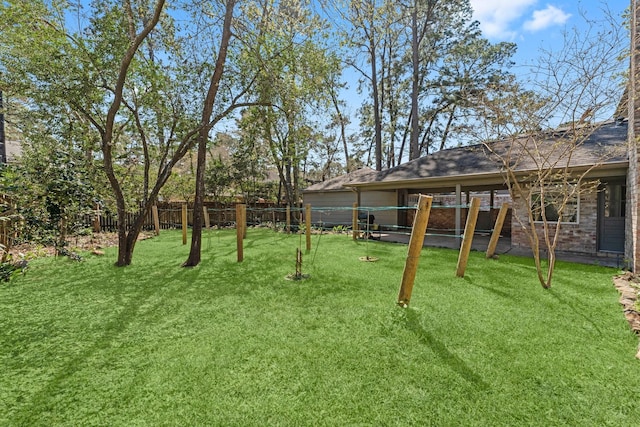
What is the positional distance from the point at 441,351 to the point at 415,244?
1178mm

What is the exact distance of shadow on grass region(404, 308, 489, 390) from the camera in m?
2.13

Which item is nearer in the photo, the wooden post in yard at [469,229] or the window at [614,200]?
the wooden post in yard at [469,229]

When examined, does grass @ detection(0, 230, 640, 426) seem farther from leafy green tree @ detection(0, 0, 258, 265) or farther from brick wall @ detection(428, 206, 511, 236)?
brick wall @ detection(428, 206, 511, 236)

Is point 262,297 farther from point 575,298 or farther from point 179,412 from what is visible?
point 575,298

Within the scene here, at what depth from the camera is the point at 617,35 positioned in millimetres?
4098

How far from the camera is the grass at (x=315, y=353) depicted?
71.4 inches

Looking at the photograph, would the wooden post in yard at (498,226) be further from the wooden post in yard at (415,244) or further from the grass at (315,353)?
the wooden post in yard at (415,244)

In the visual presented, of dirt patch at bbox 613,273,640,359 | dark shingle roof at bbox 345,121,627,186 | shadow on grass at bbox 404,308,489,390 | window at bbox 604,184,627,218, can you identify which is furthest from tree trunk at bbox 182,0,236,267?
window at bbox 604,184,627,218

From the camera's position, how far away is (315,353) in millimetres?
2488

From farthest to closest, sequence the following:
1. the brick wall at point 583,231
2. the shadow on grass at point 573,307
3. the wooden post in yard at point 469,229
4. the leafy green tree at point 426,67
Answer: the leafy green tree at point 426,67, the brick wall at point 583,231, the wooden post in yard at point 469,229, the shadow on grass at point 573,307

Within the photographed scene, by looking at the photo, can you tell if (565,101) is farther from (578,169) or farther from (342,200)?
(342,200)

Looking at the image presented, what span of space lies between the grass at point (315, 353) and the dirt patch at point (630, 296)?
0.12m

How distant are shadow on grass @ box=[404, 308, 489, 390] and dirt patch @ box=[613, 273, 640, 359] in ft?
4.96

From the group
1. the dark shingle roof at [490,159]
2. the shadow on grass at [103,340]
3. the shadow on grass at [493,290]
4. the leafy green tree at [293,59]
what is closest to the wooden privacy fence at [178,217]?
the leafy green tree at [293,59]
